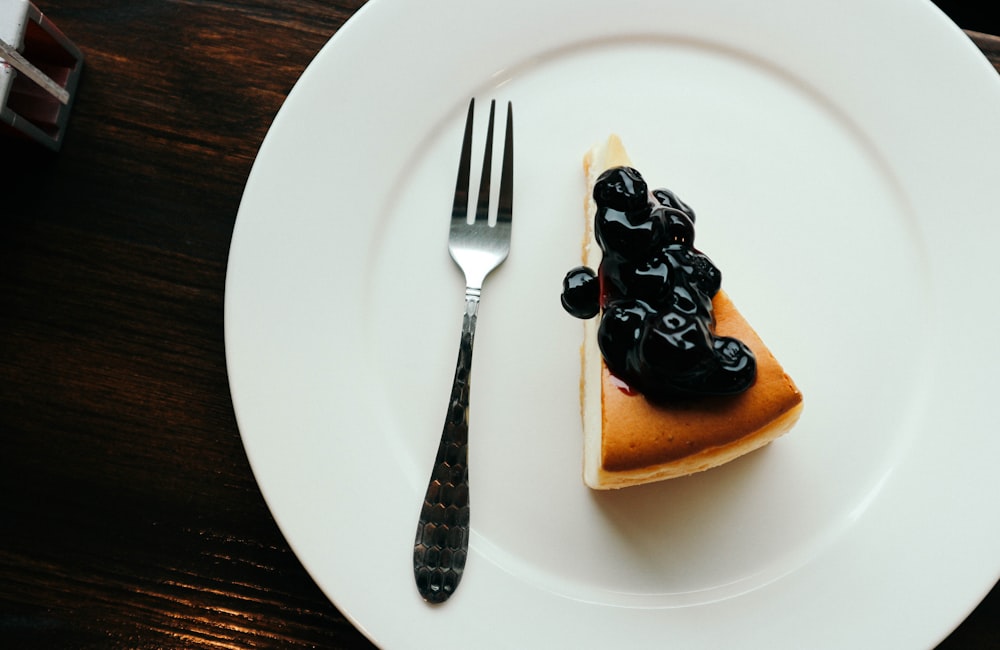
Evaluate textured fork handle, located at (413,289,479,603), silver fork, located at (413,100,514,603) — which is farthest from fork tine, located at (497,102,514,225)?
textured fork handle, located at (413,289,479,603)

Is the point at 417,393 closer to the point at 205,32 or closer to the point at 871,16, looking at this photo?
the point at 205,32

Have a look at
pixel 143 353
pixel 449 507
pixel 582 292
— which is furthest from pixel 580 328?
pixel 143 353

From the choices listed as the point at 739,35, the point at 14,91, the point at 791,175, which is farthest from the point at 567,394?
the point at 14,91

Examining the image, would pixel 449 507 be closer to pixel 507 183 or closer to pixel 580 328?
pixel 580 328

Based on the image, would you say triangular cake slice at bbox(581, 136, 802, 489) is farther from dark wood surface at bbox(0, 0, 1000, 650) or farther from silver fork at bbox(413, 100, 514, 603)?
dark wood surface at bbox(0, 0, 1000, 650)

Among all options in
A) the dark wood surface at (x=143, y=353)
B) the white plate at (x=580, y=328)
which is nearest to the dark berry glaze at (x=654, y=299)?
the white plate at (x=580, y=328)

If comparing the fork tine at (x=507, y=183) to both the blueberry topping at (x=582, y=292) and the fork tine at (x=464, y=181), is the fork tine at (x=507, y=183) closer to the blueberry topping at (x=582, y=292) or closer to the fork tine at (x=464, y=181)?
the fork tine at (x=464, y=181)

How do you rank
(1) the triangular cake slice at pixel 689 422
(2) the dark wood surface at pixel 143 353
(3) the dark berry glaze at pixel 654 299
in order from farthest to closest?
(2) the dark wood surface at pixel 143 353, (1) the triangular cake slice at pixel 689 422, (3) the dark berry glaze at pixel 654 299
